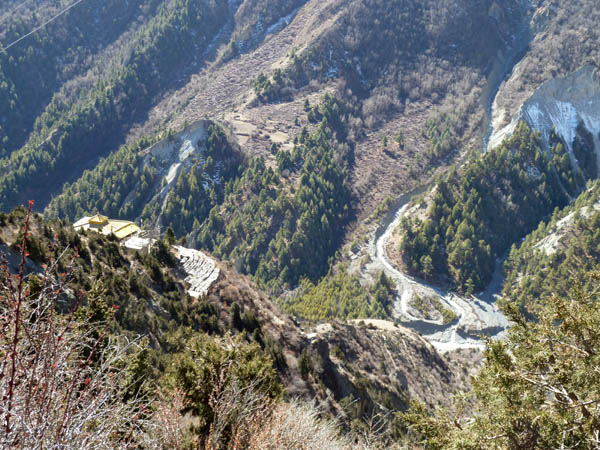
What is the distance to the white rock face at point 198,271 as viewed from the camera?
31.7 m

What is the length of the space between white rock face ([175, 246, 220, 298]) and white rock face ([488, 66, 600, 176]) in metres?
74.4

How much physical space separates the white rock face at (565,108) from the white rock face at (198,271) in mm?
74392

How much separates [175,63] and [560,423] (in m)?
140

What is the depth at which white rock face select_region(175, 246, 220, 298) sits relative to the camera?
31.7m

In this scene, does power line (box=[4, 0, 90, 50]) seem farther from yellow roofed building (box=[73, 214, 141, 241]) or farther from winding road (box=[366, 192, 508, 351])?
winding road (box=[366, 192, 508, 351])

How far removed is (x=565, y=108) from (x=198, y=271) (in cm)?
9019

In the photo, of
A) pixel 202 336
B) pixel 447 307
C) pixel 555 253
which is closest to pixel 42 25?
pixel 447 307

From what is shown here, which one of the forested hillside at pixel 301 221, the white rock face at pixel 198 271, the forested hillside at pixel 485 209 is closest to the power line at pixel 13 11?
the forested hillside at pixel 301 221

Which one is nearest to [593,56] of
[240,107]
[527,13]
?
[527,13]

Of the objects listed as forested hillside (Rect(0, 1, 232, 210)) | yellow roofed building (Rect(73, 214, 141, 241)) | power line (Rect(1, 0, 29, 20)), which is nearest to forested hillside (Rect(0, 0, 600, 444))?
forested hillside (Rect(0, 1, 232, 210))

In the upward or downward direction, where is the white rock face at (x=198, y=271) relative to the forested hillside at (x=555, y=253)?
upward

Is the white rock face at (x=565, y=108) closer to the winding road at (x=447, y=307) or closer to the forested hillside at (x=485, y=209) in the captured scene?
the forested hillside at (x=485, y=209)

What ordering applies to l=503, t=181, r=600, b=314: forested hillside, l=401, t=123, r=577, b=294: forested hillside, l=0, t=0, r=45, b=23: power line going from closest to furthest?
1. l=503, t=181, r=600, b=314: forested hillside
2. l=401, t=123, r=577, b=294: forested hillside
3. l=0, t=0, r=45, b=23: power line

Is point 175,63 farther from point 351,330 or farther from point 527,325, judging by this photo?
point 527,325
